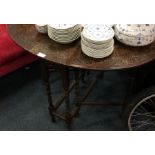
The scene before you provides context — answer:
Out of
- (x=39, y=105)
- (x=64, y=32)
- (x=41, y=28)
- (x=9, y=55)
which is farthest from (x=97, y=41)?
(x=39, y=105)

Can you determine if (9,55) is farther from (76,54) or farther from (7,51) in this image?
(76,54)

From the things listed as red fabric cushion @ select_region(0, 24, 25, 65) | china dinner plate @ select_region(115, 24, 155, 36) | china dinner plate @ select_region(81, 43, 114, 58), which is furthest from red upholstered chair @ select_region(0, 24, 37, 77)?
china dinner plate @ select_region(115, 24, 155, 36)

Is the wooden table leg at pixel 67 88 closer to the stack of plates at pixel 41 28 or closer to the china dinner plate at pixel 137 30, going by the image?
the stack of plates at pixel 41 28

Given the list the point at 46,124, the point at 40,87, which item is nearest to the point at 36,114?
the point at 46,124

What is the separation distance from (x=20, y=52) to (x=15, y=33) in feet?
1.24

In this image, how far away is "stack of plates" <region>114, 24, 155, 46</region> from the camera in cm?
109

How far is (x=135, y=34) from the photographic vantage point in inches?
43.1

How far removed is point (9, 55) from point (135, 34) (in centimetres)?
86

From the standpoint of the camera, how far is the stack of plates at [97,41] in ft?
3.48

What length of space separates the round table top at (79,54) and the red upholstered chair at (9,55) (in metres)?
0.38

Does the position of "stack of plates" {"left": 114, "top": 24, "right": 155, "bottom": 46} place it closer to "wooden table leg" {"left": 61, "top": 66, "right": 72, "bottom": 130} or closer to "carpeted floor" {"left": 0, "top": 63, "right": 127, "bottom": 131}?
"wooden table leg" {"left": 61, "top": 66, "right": 72, "bottom": 130}

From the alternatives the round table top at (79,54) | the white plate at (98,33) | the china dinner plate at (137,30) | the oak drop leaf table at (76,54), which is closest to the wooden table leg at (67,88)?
the oak drop leaf table at (76,54)

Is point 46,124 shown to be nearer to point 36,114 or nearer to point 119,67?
point 36,114
